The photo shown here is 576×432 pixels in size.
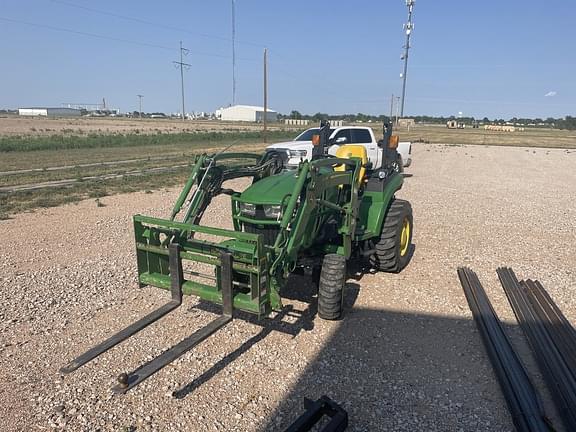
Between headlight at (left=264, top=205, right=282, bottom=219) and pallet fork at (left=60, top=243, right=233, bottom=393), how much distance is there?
92cm

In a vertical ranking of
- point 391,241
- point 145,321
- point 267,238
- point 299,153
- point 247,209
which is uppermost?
point 247,209

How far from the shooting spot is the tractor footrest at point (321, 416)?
2823 mm

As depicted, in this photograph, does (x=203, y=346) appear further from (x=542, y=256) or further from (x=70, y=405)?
(x=542, y=256)

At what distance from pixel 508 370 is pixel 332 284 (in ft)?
5.33

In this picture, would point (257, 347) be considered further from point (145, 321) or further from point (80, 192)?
point (80, 192)

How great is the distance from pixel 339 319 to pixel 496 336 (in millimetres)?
1474

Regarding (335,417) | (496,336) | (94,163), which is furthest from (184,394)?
(94,163)

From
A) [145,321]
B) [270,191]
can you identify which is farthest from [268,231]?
[145,321]

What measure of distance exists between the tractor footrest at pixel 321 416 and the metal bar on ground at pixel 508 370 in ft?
3.95

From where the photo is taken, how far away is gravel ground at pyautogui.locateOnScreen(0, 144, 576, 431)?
3.14 m

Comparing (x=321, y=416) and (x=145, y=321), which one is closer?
(x=321, y=416)

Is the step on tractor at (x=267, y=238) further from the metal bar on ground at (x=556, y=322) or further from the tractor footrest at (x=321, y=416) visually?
the metal bar on ground at (x=556, y=322)

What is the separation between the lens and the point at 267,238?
177 inches

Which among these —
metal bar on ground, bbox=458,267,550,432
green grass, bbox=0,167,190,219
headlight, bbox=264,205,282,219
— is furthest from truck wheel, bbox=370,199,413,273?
green grass, bbox=0,167,190,219
